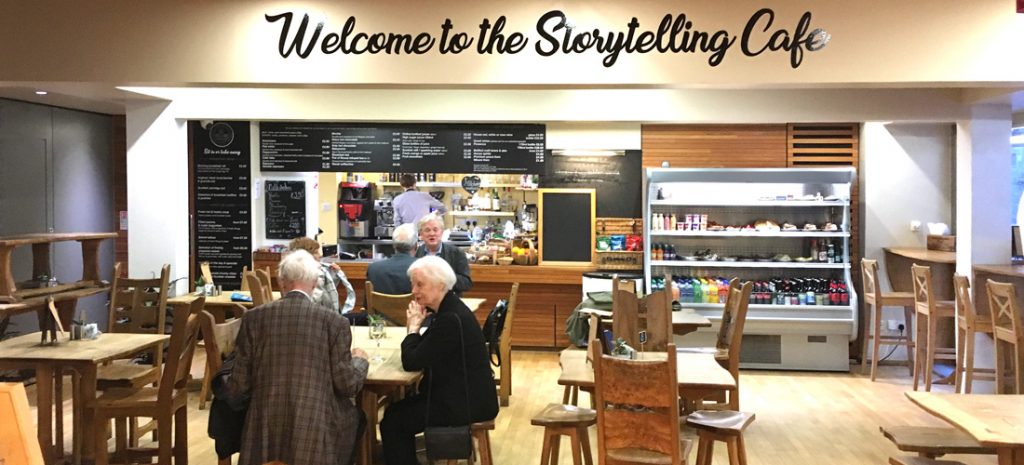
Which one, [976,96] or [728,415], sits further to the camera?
[976,96]

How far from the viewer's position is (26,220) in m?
8.91

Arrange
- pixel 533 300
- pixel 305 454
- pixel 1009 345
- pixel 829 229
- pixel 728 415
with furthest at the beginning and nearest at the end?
pixel 533 300 → pixel 829 229 → pixel 1009 345 → pixel 728 415 → pixel 305 454

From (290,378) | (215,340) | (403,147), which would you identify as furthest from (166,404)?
(403,147)

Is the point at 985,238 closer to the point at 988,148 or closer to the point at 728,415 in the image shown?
the point at 988,148

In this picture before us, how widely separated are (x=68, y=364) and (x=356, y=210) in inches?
211

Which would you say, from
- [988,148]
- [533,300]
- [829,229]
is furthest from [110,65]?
[988,148]

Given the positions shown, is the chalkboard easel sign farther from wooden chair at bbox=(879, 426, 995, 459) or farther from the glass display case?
wooden chair at bbox=(879, 426, 995, 459)

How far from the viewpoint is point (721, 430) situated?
429 cm

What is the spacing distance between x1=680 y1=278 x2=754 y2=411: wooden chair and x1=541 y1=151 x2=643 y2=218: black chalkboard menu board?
10.2ft

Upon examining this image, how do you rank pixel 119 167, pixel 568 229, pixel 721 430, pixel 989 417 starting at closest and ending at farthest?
pixel 989 417
pixel 721 430
pixel 568 229
pixel 119 167

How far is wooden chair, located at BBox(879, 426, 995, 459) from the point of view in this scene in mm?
4094

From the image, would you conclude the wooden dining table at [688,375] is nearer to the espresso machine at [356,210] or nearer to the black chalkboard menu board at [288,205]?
the espresso machine at [356,210]

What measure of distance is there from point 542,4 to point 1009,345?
5179 mm

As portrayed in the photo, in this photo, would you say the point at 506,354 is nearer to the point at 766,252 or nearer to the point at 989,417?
the point at 766,252
